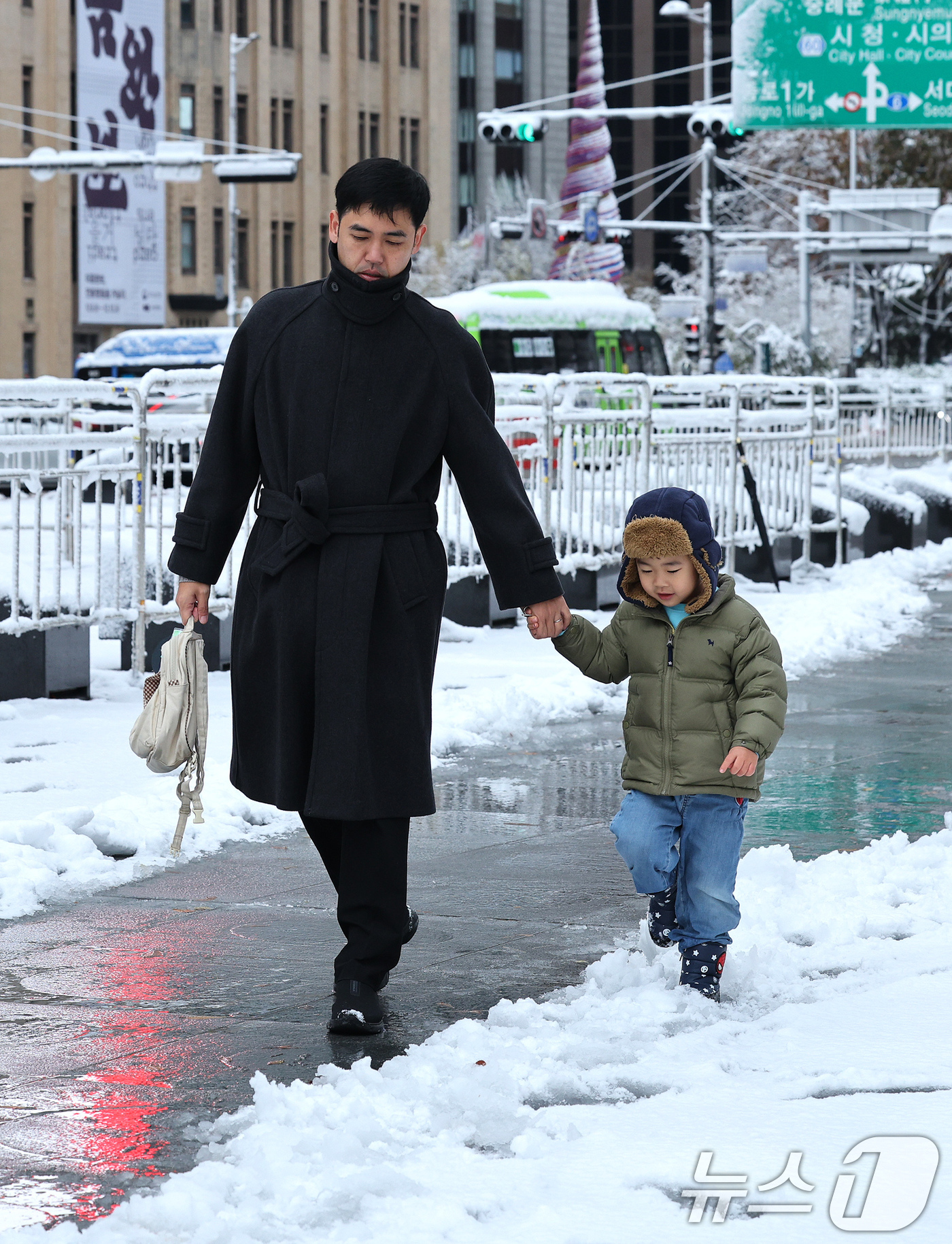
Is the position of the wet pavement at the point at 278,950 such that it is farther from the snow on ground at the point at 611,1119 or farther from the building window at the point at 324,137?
the building window at the point at 324,137

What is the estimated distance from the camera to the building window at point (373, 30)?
72812 mm

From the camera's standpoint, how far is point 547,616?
501 cm

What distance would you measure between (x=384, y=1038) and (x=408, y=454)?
1.33 meters

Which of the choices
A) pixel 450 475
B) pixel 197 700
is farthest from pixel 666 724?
pixel 450 475

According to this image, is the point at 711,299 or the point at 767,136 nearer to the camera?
the point at 711,299

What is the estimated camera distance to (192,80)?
64.8m

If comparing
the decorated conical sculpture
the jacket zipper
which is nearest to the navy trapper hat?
the jacket zipper

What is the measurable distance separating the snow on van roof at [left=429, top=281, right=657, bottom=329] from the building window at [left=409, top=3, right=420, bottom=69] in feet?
133

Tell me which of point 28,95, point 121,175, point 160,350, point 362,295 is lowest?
point 362,295

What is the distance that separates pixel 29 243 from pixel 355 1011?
57.1 metres

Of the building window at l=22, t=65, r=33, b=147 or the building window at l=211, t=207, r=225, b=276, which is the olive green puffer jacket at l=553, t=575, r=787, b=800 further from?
the building window at l=211, t=207, r=225, b=276

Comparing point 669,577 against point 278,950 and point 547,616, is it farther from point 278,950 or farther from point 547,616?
point 278,950

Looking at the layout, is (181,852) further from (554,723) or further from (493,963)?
Answer: (554,723)

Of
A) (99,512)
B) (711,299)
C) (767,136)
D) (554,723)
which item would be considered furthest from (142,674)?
(767,136)
